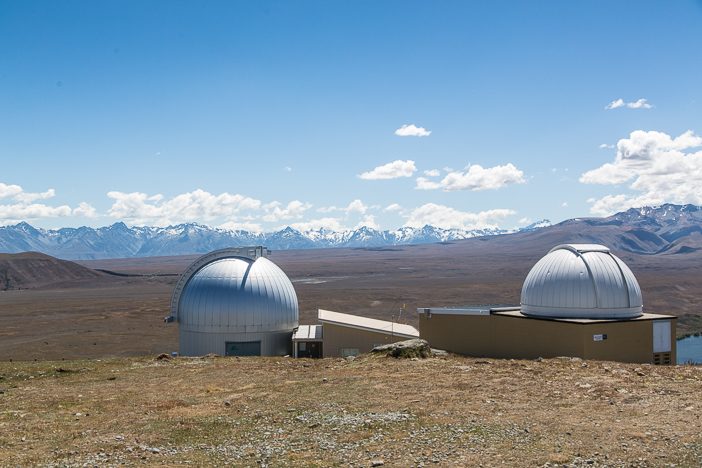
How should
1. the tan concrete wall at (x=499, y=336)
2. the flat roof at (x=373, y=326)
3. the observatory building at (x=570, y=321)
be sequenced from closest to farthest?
the observatory building at (x=570, y=321)
the tan concrete wall at (x=499, y=336)
the flat roof at (x=373, y=326)

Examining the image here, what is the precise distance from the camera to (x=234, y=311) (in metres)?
31.6

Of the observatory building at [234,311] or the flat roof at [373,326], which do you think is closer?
the flat roof at [373,326]

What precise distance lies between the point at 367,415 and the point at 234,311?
1740cm

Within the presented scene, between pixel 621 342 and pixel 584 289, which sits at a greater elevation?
pixel 584 289

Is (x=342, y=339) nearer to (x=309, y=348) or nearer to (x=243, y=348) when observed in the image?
(x=309, y=348)

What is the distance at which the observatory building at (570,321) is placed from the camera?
25938mm

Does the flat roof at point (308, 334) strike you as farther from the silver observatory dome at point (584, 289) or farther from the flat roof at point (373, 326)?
the silver observatory dome at point (584, 289)

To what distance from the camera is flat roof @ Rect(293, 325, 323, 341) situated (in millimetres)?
31812

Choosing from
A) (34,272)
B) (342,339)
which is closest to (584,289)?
(342,339)

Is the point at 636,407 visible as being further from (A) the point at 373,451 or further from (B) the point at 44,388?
(B) the point at 44,388

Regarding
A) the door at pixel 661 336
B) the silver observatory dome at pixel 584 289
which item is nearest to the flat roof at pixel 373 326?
the silver observatory dome at pixel 584 289

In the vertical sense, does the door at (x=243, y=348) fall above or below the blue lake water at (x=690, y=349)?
above

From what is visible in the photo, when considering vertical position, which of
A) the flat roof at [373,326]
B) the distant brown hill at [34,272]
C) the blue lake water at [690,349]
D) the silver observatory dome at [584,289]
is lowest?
the blue lake water at [690,349]

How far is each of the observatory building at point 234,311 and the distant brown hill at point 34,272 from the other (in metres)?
137
